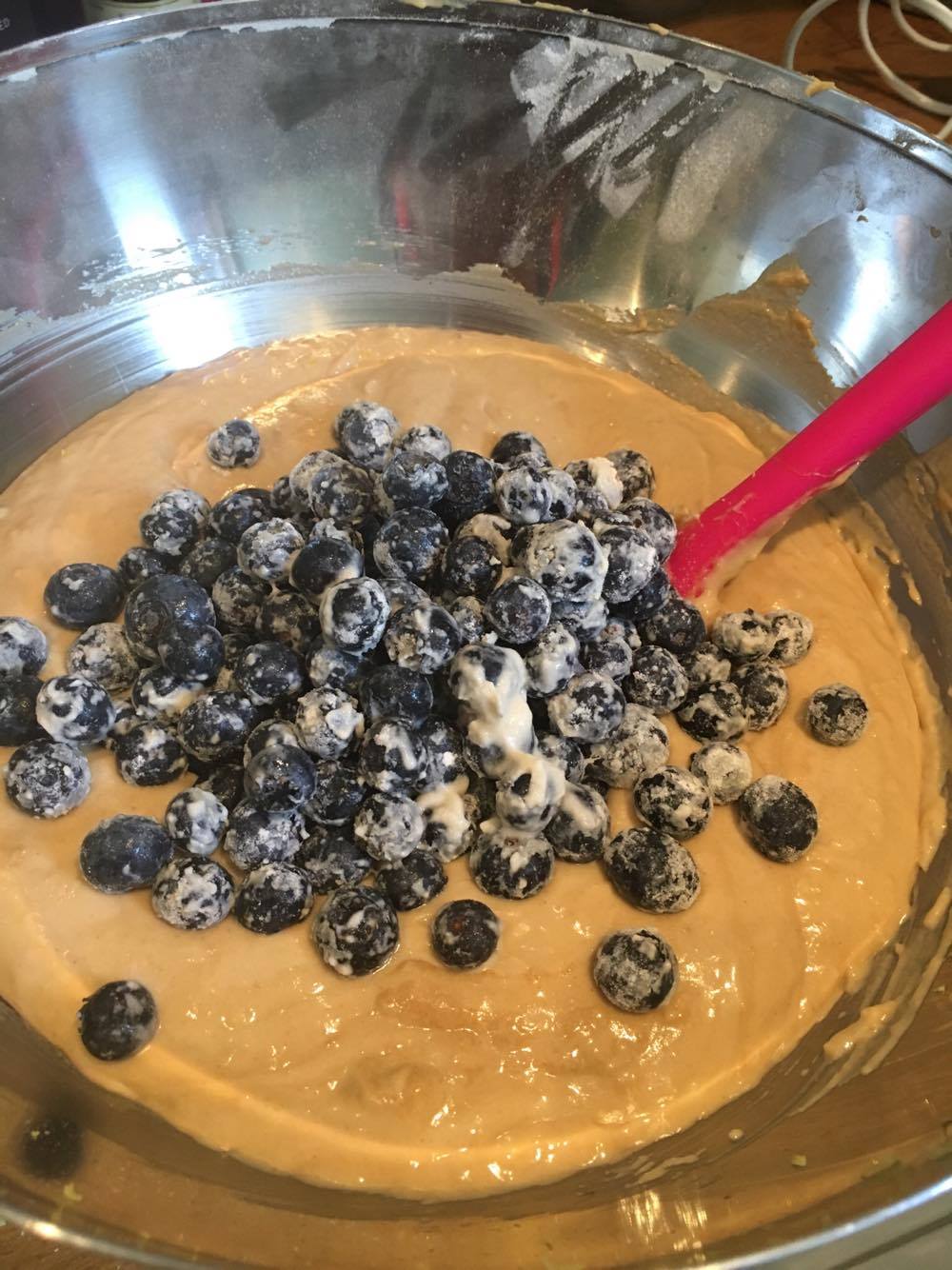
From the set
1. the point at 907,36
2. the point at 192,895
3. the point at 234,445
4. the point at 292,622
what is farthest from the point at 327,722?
the point at 907,36

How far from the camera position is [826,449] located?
1.54 metres

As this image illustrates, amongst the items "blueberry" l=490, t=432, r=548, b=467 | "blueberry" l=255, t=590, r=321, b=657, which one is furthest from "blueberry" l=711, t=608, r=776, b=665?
"blueberry" l=255, t=590, r=321, b=657

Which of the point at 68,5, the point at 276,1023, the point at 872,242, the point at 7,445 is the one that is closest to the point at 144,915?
the point at 276,1023

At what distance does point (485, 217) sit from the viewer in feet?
7.02

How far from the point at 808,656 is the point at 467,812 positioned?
0.72m

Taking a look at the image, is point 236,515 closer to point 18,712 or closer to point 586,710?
point 18,712

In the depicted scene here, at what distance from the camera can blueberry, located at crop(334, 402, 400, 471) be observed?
1.75 metres

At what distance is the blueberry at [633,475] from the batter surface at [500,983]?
0.87 ft

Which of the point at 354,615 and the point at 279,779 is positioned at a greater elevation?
the point at 354,615

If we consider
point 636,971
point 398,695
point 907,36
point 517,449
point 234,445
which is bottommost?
point 636,971

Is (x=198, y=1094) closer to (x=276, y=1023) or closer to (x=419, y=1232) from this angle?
(x=276, y=1023)

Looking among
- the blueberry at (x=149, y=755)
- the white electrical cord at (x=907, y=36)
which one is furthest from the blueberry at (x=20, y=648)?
the white electrical cord at (x=907, y=36)

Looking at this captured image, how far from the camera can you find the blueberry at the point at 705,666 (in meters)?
1.55

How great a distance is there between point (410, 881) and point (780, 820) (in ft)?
1.92
